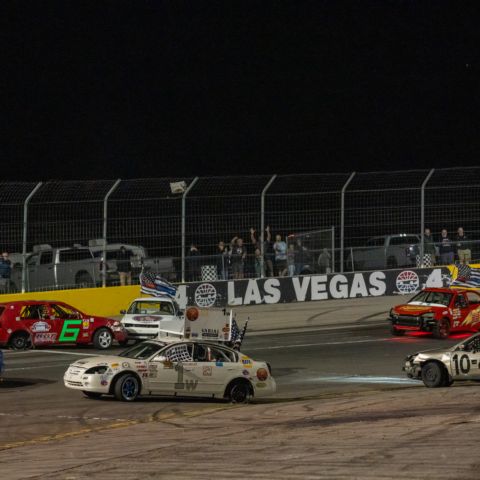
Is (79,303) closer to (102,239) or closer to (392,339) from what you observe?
(102,239)

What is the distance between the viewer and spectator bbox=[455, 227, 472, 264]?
35688 millimetres

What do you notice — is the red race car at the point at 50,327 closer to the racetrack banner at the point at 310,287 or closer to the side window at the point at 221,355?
the racetrack banner at the point at 310,287

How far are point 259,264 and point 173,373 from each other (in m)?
15.9

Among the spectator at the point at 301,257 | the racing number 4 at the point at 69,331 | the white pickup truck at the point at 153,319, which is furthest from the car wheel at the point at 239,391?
the spectator at the point at 301,257

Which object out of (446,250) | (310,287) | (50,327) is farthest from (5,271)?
(446,250)

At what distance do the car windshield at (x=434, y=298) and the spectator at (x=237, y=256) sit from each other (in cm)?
643

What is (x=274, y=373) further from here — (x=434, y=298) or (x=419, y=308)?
(x=434, y=298)

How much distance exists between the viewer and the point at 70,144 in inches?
1908

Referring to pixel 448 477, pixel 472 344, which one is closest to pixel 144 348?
pixel 472 344

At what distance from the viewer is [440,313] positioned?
27906 mm

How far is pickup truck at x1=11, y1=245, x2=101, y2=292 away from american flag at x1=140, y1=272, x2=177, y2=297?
1604 mm

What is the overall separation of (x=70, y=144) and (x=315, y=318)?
19.6 m

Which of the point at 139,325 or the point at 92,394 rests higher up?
the point at 139,325

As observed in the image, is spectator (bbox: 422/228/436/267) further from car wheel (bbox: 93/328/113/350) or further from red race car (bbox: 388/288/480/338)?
car wheel (bbox: 93/328/113/350)
